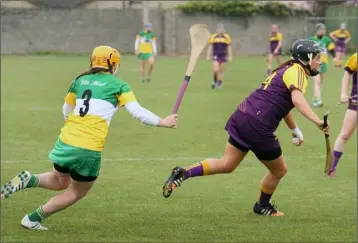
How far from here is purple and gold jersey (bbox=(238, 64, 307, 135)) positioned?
27.6 ft

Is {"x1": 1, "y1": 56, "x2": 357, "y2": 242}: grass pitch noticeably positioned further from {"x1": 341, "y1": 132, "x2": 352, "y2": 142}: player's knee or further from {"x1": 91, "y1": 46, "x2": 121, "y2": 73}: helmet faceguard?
{"x1": 91, "y1": 46, "x2": 121, "y2": 73}: helmet faceguard

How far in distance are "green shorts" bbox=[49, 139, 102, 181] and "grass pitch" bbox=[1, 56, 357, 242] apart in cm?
63

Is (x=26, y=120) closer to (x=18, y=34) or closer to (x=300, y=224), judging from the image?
(x=300, y=224)

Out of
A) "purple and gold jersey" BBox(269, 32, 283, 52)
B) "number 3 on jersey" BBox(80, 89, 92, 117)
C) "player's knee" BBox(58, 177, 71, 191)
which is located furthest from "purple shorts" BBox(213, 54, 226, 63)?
"number 3 on jersey" BBox(80, 89, 92, 117)

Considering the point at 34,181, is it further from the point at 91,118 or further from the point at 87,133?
the point at 91,118

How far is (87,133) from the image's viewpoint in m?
7.69

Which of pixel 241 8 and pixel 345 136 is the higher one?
pixel 345 136

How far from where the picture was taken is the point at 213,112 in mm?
19609

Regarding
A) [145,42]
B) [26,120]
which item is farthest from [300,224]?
[145,42]

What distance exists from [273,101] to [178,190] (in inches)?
99.0

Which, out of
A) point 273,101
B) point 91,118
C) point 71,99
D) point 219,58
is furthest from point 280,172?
point 219,58

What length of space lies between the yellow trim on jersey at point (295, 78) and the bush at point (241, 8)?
40.8m

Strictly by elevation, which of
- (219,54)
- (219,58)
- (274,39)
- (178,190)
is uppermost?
(178,190)

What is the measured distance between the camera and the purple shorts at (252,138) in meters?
8.47
